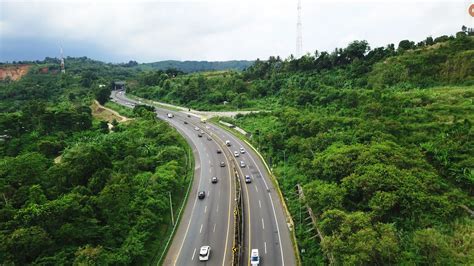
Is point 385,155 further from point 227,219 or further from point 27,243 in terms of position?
point 27,243

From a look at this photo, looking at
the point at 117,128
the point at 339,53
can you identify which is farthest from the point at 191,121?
the point at 339,53

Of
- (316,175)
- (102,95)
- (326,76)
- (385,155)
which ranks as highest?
(326,76)

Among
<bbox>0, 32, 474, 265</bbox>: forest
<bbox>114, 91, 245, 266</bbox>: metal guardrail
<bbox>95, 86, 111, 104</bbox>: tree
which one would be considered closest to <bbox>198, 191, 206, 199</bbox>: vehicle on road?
<bbox>0, 32, 474, 265</bbox>: forest

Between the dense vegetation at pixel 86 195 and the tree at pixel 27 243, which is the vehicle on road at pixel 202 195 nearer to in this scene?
the dense vegetation at pixel 86 195

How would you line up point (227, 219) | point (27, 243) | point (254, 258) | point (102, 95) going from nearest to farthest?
point (27, 243)
point (254, 258)
point (227, 219)
point (102, 95)

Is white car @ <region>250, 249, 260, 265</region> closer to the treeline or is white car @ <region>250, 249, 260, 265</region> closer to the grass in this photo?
the grass

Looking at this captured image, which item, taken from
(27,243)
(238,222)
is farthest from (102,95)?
(27,243)

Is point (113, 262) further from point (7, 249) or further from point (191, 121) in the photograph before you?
point (191, 121)

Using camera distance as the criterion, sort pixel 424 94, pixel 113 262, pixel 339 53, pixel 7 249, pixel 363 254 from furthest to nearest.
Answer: pixel 339 53, pixel 424 94, pixel 113 262, pixel 7 249, pixel 363 254
